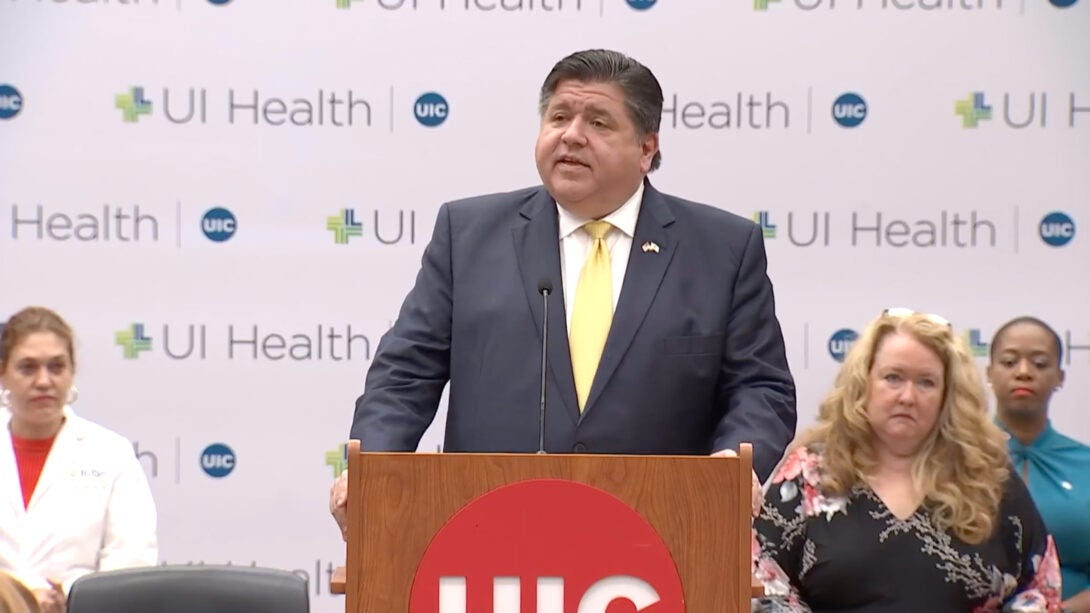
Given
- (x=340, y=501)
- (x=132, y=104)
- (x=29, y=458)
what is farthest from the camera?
(x=132, y=104)

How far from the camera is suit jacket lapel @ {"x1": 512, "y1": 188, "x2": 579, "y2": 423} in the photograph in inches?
118

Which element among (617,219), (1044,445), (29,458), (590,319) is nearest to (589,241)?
(617,219)

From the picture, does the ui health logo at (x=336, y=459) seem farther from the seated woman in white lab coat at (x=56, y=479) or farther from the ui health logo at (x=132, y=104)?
the ui health logo at (x=132, y=104)

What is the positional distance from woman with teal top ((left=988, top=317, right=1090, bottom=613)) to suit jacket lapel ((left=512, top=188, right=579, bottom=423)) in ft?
6.91

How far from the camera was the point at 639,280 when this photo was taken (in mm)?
3111

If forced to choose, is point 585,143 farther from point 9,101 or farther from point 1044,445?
point 9,101

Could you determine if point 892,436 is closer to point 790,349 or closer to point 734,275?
point 734,275

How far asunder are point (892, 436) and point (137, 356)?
8.55 ft

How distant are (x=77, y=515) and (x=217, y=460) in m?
0.68

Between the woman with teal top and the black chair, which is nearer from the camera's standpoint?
the black chair

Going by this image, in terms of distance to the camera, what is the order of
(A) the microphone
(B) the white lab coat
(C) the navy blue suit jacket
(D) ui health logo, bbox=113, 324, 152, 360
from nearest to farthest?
(A) the microphone, (C) the navy blue suit jacket, (B) the white lab coat, (D) ui health logo, bbox=113, 324, 152, 360

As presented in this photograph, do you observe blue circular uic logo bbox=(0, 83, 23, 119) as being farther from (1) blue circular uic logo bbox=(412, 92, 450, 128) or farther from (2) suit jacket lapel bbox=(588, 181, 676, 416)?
(2) suit jacket lapel bbox=(588, 181, 676, 416)

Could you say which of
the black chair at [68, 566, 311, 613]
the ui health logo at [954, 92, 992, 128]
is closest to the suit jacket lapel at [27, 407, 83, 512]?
the black chair at [68, 566, 311, 613]

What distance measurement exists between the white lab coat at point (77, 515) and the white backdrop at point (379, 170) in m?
0.48
